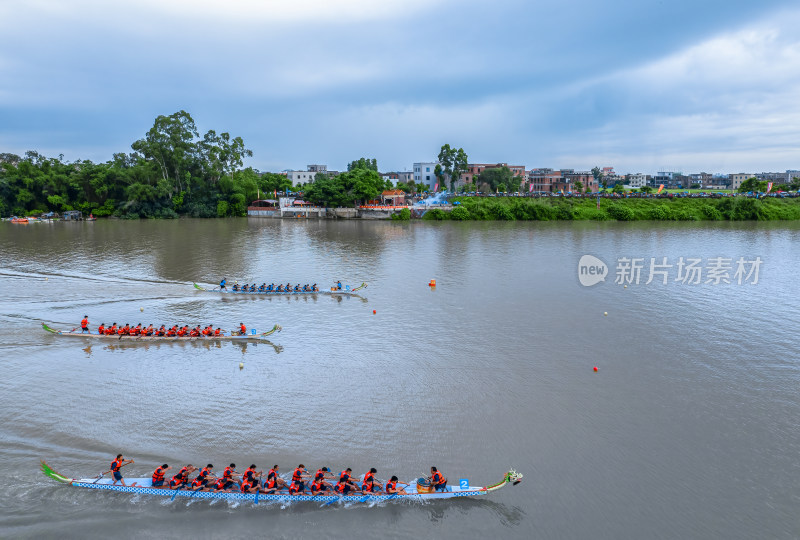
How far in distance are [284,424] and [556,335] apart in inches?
500

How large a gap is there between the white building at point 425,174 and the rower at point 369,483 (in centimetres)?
10601

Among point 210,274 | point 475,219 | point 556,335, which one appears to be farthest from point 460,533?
point 475,219

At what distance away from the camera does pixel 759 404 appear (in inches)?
589

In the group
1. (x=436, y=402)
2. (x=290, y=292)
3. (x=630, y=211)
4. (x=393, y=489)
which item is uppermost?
(x=630, y=211)

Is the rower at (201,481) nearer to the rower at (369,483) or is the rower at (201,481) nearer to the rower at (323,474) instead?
the rower at (323,474)

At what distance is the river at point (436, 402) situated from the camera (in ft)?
35.4

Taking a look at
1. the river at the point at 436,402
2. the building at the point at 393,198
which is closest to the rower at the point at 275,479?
the river at the point at 436,402

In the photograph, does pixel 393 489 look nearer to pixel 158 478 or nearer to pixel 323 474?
pixel 323 474

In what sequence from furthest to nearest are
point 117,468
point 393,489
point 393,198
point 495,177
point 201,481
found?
point 495,177 < point 393,198 < point 117,468 < point 201,481 < point 393,489

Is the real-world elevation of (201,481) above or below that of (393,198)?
below

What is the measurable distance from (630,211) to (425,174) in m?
54.6

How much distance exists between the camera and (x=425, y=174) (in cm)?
11612

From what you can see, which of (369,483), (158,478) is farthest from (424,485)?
(158,478)

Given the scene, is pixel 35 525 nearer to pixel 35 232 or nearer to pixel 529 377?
pixel 529 377
